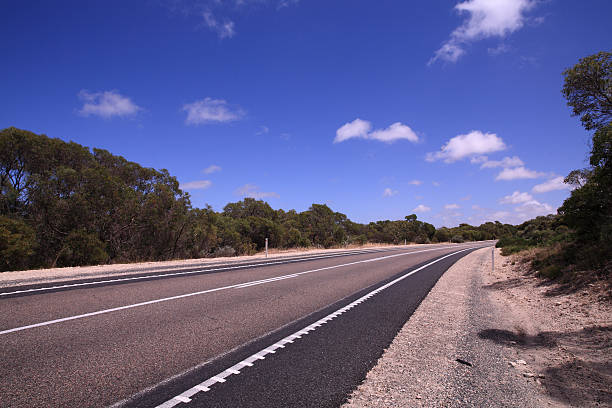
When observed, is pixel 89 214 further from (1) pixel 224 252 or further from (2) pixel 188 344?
(2) pixel 188 344

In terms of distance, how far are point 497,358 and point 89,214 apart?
16745 mm

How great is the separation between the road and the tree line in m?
7.47

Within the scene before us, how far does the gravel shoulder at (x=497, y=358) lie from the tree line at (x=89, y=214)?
14395 mm

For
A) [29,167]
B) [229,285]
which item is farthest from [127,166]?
[229,285]

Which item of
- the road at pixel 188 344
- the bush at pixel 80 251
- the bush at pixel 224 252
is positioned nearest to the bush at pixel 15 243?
the bush at pixel 80 251

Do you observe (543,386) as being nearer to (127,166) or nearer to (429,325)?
(429,325)

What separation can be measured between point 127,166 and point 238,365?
1981 centimetres

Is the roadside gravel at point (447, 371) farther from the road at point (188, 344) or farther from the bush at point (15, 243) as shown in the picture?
the bush at point (15, 243)

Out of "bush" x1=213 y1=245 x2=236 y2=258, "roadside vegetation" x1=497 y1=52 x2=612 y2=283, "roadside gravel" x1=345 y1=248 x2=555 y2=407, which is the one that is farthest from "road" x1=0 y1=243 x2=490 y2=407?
"bush" x1=213 y1=245 x2=236 y2=258

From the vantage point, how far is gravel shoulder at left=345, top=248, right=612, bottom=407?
3.14 m

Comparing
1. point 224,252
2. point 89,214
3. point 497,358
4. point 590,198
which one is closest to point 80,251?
point 89,214

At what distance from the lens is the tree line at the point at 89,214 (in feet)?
45.5

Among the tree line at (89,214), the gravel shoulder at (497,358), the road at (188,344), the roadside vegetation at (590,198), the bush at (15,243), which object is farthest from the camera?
the tree line at (89,214)

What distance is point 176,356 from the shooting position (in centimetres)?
385
